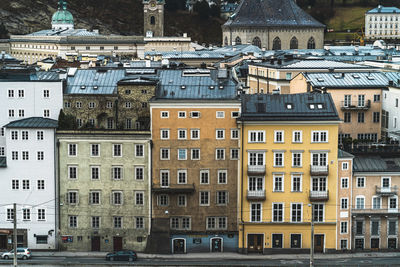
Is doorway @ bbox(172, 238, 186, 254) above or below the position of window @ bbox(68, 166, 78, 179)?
below

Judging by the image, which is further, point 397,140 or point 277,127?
point 397,140

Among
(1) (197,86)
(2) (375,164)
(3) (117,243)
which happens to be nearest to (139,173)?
(3) (117,243)

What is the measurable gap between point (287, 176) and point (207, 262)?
11507 millimetres

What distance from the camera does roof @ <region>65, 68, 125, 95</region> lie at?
9944 cm

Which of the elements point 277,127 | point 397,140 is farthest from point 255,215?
point 397,140

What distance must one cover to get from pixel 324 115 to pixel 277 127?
4583mm

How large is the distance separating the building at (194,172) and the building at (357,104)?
2070 cm

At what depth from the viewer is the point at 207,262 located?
8756 centimetres

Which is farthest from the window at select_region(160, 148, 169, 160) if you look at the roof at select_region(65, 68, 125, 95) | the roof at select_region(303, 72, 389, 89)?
the roof at select_region(303, 72, 389, 89)

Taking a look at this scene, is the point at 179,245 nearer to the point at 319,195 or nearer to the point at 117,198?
the point at 117,198

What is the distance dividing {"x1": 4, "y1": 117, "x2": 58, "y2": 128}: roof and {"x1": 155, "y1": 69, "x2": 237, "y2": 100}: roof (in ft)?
34.1

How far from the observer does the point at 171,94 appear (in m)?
93.7

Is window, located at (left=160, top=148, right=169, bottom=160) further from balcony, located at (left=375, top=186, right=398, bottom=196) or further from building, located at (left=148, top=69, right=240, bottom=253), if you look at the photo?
balcony, located at (left=375, top=186, right=398, bottom=196)

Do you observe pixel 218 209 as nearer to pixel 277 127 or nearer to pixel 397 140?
pixel 277 127
